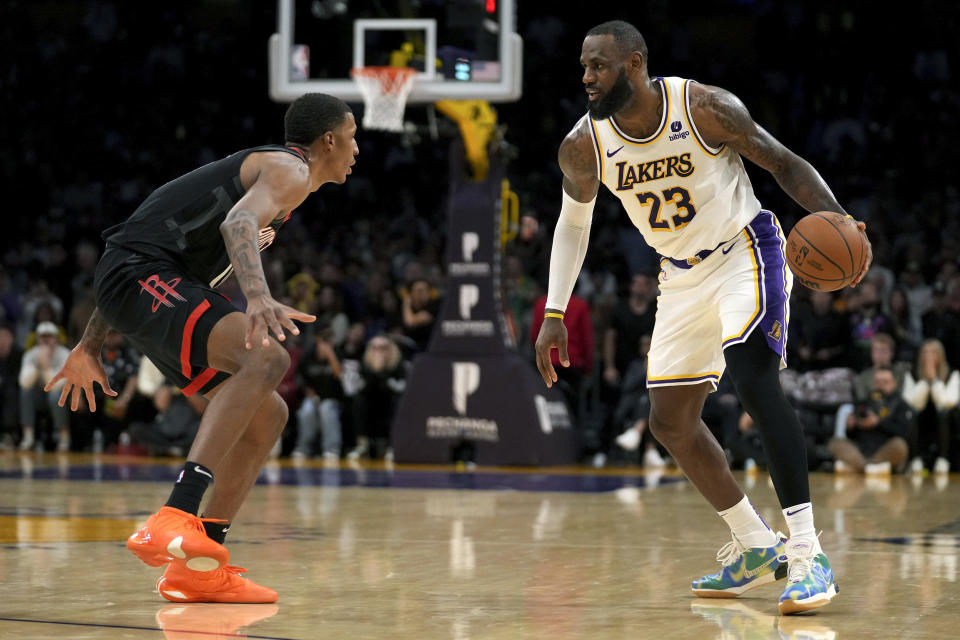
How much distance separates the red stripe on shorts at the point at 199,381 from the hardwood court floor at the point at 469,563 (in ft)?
2.35

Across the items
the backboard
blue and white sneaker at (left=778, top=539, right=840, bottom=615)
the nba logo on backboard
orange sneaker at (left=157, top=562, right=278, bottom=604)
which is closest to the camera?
blue and white sneaker at (left=778, top=539, right=840, bottom=615)

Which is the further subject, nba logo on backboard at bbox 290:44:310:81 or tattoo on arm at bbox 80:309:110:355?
nba logo on backboard at bbox 290:44:310:81

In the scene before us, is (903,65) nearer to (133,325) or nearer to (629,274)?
(629,274)

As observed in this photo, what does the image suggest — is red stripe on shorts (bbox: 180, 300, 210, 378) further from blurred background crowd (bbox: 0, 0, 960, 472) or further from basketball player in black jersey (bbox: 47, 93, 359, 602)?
blurred background crowd (bbox: 0, 0, 960, 472)

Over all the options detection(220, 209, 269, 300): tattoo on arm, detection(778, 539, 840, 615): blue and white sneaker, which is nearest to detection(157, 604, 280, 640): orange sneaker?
detection(220, 209, 269, 300): tattoo on arm

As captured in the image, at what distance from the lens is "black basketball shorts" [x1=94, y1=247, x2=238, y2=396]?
4270 millimetres

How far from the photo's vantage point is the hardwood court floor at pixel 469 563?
3975 millimetres

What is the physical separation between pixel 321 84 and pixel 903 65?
9893 millimetres

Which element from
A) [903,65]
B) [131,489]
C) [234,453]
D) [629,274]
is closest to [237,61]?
[629,274]

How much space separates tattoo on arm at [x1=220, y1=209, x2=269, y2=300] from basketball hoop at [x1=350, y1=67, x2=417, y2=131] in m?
7.52

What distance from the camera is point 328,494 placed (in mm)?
8930

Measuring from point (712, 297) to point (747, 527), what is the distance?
84cm

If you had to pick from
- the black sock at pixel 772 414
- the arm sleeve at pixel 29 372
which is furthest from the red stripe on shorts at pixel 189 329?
the arm sleeve at pixel 29 372

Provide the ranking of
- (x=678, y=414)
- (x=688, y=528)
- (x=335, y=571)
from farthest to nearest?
(x=688, y=528)
(x=335, y=571)
(x=678, y=414)
